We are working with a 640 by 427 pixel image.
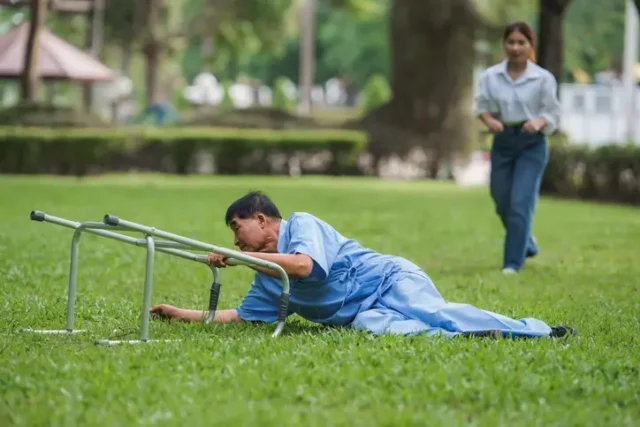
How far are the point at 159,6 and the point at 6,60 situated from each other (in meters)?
12.8

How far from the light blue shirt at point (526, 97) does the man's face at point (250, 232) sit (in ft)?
13.7

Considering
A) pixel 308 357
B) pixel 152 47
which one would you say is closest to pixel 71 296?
pixel 308 357

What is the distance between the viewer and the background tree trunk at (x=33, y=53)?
27.6 meters

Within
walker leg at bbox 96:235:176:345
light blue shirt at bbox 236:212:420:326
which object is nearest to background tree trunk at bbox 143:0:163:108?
light blue shirt at bbox 236:212:420:326

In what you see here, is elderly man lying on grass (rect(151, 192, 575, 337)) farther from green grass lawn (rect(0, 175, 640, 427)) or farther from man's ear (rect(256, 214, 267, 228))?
green grass lawn (rect(0, 175, 640, 427))

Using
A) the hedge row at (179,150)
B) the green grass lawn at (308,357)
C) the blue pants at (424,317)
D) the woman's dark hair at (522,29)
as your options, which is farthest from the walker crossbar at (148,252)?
the hedge row at (179,150)

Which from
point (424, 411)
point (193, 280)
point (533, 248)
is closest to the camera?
point (424, 411)

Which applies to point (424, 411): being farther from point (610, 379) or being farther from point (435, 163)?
point (435, 163)

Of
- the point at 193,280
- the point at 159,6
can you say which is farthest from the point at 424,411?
the point at 159,6

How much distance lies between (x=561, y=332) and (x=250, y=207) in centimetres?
155

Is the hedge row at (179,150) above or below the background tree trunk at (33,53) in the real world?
below

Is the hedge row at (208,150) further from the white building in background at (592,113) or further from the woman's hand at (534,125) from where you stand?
the white building in background at (592,113)

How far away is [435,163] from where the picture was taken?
28094 millimetres

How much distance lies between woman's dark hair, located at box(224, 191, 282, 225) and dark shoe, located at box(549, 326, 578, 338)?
4.64ft
